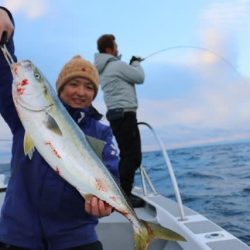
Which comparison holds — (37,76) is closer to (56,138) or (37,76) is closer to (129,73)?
(56,138)

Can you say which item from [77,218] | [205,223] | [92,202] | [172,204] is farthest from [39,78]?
[172,204]

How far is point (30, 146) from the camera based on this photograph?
8.00 ft

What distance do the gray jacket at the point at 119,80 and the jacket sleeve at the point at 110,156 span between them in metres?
2.91

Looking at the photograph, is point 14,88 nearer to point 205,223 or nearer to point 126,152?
point 205,223

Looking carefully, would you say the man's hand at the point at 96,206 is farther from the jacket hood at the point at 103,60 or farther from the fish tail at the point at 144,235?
the jacket hood at the point at 103,60

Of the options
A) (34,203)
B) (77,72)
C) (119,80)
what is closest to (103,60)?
(119,80)

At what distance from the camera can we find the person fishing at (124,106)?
5.98 metres

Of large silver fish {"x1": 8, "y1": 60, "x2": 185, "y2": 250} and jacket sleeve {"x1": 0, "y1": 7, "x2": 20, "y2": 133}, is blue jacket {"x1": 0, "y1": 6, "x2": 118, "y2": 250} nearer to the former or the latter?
jacket sleeve {"x1": 0, "y1": 7, "x2": 20, "y2": 133}

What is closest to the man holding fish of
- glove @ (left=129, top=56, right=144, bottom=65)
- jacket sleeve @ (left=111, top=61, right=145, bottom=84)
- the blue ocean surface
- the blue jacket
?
the blue jacket

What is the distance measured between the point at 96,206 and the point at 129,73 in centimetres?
355

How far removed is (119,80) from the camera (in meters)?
5.98

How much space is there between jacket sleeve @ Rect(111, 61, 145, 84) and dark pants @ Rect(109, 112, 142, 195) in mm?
403

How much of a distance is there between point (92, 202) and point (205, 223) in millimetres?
2389

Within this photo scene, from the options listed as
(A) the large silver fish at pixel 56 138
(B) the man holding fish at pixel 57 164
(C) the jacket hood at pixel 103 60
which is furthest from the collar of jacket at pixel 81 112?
(C) the jacket hood at pixel 103 60
